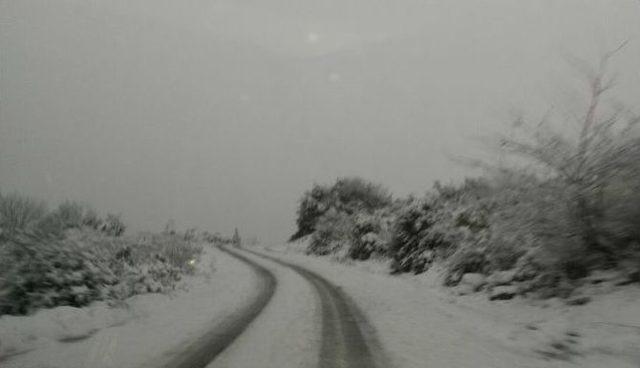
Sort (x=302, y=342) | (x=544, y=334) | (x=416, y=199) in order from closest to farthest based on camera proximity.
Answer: (x=302, y=342) → (x=544, y=334) → (x=416, y=199)

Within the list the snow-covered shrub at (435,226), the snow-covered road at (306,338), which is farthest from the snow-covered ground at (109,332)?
the snow-covered shrub at (435,226)

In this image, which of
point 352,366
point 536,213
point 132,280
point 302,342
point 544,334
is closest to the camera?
point 352,366

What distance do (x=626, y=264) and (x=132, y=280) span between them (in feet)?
38.8

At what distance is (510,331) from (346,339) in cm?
303

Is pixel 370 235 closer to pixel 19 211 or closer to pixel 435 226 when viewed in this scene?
pixel 435 226

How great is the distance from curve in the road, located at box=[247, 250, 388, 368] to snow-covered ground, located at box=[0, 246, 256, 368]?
2.18m

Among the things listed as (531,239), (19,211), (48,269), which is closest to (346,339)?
(531,239)

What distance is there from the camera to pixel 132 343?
8930mm

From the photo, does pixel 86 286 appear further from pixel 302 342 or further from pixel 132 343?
pixel 302 342

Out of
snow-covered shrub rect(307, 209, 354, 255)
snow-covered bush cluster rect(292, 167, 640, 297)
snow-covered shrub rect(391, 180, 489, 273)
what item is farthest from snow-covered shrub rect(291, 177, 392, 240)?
snow-covered bush cluster rect(292, 167, 640, 297)

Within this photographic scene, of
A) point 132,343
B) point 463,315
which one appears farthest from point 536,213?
point 132,343

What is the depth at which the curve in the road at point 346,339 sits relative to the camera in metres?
7.49

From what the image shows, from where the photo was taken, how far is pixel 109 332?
1002cm

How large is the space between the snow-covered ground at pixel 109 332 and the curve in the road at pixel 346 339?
85.8 inches
